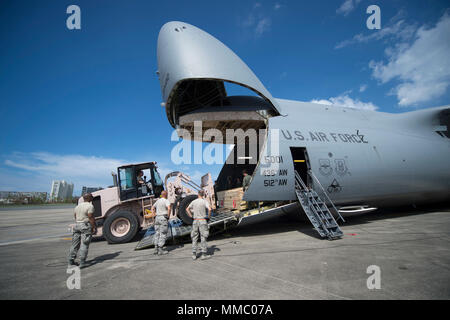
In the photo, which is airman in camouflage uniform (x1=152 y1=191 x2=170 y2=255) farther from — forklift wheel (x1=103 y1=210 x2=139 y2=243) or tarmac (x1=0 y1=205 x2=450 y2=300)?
forklift wheel (x1=103 y1=210 x2=139 y2=243)

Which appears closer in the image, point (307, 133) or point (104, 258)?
point (104, 258)

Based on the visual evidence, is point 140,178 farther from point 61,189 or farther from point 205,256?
point 61,189

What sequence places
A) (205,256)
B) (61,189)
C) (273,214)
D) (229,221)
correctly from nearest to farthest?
(205,256)
(229,221)
(273,214)
(61,189)

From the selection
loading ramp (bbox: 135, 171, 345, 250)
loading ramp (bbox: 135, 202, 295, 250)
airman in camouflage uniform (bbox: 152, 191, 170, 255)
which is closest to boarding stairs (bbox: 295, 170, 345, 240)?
loading ramp (bbox: 135, 171, 345, 250)

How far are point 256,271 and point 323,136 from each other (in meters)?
6.92

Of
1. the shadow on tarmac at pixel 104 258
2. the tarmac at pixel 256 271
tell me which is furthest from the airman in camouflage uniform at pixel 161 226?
the shadow on tarmac at pixel 104 258

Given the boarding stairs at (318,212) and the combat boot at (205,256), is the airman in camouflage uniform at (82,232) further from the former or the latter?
the boarding stairs at (318,212)

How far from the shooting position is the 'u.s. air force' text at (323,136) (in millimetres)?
8609

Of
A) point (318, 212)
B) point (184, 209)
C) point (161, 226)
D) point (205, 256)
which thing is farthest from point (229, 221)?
point (318, 212)

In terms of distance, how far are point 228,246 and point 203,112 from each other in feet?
17.5

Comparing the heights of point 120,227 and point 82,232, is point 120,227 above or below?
below

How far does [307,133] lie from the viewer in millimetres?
8992

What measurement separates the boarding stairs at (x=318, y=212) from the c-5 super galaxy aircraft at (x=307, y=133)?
10.2 inches

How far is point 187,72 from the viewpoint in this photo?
6.87 metres
